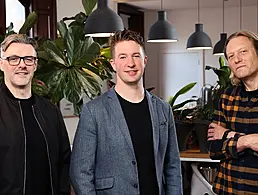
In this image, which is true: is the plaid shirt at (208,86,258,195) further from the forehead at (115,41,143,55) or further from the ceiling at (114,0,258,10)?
the ceiling at (114,0,258,10)

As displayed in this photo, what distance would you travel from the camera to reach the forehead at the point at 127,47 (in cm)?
199

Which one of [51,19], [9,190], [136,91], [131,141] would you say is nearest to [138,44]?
[136,91]

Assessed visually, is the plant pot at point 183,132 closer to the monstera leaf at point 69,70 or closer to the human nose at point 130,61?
the monstera leaf at point 69,70

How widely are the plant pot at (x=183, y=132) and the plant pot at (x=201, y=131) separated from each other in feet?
0.16

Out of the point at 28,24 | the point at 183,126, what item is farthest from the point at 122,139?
the point at 183,126

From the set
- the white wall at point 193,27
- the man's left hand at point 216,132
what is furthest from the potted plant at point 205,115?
the white wall at point 193,27

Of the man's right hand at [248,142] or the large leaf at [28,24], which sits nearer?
the man's right hand at [248,142]

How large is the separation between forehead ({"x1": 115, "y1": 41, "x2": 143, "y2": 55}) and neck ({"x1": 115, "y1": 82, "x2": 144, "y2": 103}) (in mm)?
141

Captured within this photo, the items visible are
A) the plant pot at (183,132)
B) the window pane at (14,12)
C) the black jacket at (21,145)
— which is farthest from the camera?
the window pane at (14,12)

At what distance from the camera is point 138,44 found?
202 cm

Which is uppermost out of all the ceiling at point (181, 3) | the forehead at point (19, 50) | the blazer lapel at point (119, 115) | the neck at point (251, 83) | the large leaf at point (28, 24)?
the ceiling at point (181, 3)

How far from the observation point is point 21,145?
1.93 metres

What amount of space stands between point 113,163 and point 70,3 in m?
3.80

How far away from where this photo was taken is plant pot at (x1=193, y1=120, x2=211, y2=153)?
3350 millimetres
